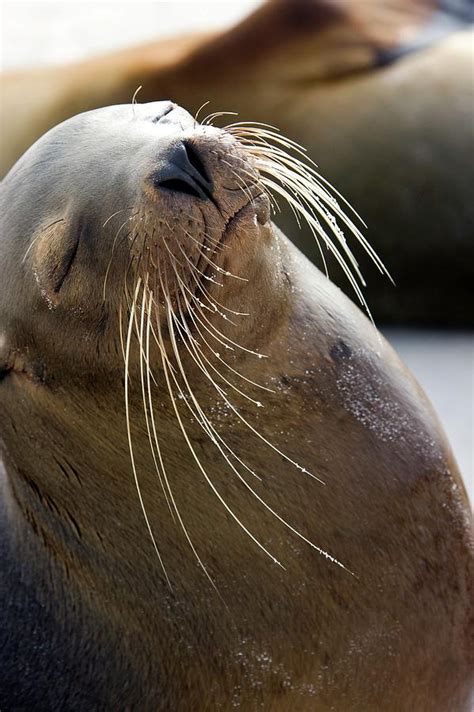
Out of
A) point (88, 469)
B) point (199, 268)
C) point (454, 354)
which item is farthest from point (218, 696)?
point (454, 354)

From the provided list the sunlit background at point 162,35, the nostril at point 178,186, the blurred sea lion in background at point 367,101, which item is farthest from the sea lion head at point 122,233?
the blurred sea lion in background at point 367,101

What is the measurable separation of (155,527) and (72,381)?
0.93ft

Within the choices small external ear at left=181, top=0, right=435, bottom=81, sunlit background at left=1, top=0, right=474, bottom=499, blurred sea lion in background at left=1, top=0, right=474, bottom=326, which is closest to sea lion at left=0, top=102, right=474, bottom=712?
sunlit background at left=1, top=0, right=474, bottom=499

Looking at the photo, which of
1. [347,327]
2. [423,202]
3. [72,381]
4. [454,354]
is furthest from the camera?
[423,202]

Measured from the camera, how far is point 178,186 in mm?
1764

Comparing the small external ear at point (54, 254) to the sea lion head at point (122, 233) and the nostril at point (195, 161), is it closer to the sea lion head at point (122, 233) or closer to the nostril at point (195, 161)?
the sea lion head at point (122, 233)

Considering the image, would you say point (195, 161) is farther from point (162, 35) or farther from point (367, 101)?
point (162, 35)

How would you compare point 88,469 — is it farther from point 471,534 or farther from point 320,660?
point 471,534

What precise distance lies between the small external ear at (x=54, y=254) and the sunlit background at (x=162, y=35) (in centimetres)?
151

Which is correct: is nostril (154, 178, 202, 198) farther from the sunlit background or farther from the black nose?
the sunlit background

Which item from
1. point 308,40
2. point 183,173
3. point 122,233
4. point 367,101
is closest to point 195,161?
point 183,173

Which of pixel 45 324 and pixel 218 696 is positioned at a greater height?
pixel 45 324

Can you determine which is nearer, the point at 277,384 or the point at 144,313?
the point at 144,313

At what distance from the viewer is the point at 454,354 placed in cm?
425
